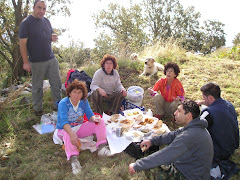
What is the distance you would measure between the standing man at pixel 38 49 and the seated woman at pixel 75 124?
1150mm

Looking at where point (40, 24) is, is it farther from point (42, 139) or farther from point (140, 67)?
point (140, 67)

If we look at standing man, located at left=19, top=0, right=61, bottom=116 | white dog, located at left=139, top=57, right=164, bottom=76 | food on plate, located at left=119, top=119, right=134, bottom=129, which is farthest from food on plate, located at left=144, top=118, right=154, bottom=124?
white dog, located at left=139, top=57, right=164, bottom=76

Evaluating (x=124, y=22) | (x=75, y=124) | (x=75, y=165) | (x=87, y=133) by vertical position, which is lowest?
(x=75, y=165)

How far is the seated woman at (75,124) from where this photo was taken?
2.46 meters

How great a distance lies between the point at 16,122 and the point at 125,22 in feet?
52.4

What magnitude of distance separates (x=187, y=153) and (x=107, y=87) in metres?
2.34

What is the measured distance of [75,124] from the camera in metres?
2.81

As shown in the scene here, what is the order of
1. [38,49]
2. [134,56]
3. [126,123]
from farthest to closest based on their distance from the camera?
[134,56]
[38,49]
[126,123]

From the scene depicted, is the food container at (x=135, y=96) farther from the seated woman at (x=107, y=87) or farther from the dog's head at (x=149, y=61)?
the dog's head at (x=149, y=61)

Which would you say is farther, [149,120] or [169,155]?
[149,120]

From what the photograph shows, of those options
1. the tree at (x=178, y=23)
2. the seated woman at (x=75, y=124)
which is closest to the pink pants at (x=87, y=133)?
the seated woman at (x=75, y=124)

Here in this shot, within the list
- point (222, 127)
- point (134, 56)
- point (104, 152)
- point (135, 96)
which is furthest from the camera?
point (134, 56)

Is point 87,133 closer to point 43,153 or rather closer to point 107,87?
point 43,153

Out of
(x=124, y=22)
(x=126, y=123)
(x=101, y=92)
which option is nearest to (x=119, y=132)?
(x=126, y=123)
